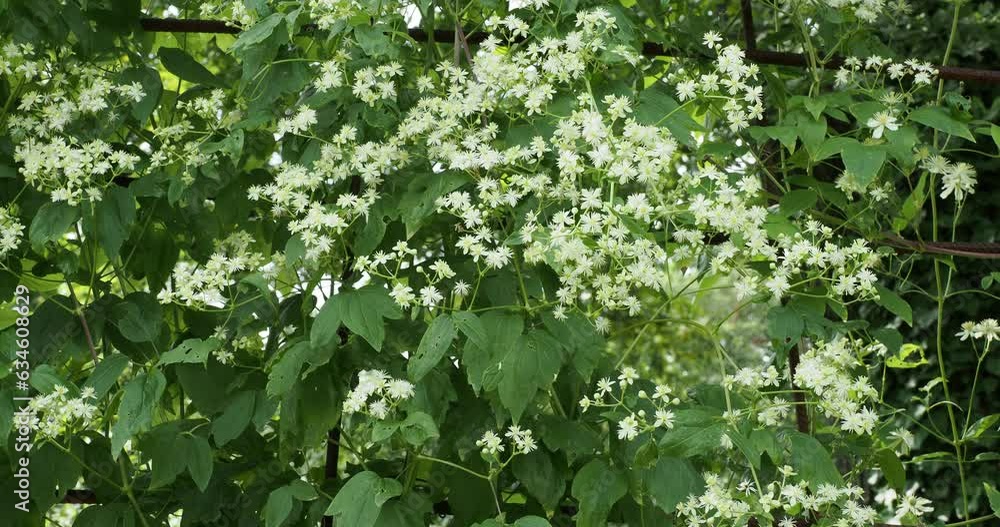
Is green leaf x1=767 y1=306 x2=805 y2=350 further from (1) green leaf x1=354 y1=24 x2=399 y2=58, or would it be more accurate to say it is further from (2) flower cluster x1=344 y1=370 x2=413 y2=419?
(1) green leaf x1=354 y1=24 x2=399 y2=58

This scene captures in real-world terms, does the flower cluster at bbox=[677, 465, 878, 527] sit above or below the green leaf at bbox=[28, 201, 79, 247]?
below

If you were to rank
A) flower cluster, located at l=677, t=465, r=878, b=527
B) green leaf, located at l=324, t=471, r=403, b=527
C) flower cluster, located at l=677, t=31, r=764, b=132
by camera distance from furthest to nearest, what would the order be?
flower cluster, located at l=677, t=31, r=764, b=132 → green leaf, located at l=324, t=471, r=403, b=527 → flower cluster, located at l=677, t=465, r=878, b=527

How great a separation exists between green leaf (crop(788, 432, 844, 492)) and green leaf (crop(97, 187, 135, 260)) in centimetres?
116

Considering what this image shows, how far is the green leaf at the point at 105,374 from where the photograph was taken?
182 centimetres

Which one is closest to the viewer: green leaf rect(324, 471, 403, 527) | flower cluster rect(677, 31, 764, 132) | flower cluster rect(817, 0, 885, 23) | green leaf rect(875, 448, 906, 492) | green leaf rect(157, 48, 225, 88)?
green leaf rect(324, 471, 403, 527)

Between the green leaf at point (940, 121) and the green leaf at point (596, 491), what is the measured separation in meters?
0.75

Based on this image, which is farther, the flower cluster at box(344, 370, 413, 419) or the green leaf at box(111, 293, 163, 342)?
the green leaf at box(111, 293, 163, 342)

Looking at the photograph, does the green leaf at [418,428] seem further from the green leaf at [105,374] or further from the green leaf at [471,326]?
the green leaf at [105,374]

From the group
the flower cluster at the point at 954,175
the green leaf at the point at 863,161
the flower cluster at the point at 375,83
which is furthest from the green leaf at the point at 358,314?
the flower cluster at the point at 954,175

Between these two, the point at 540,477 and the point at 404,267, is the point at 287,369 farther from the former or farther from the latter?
the point at 540,477

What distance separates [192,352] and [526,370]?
549 millimetres

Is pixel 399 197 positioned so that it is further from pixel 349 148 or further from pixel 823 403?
pixel 823 403

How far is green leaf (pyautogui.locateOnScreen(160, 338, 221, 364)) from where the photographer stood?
67.4 inches

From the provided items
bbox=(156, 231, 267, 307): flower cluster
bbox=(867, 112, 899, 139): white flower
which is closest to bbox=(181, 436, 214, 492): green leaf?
bbox=(156, 231, 267, 307): flower cluster
